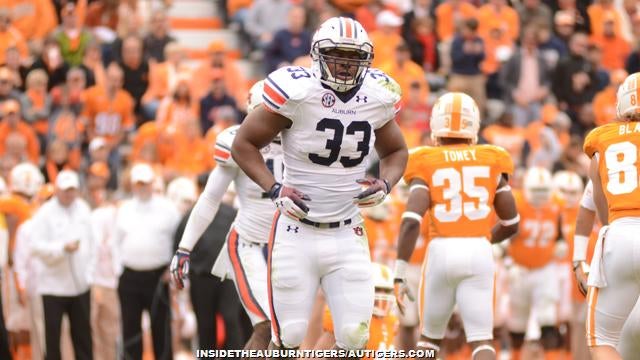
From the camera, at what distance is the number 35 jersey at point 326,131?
780 centimetres

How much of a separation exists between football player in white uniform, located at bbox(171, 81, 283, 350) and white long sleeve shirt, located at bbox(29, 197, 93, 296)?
130 inches

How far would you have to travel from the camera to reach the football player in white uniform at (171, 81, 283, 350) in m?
9.08

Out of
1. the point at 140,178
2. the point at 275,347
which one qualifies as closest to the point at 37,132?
the point at 140,178

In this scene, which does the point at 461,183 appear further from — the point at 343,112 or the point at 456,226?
the point at 343,112

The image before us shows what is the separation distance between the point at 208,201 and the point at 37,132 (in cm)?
688

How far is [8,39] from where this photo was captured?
55.9ft

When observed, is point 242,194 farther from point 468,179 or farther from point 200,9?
point 200,9

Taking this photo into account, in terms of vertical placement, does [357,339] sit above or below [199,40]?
below

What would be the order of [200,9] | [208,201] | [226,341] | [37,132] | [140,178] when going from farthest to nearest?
[200,9] < [37,132] < [140,178] < [226,341] < [208,201]

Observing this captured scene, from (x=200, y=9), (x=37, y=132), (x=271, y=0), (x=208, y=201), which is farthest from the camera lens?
(x=200, y=9)

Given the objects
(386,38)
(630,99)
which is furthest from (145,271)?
(386,38)

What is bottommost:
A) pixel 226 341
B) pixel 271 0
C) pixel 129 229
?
pixel 226 341

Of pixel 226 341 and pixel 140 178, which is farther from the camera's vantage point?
pixel 140 178

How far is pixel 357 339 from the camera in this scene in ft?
25.8
